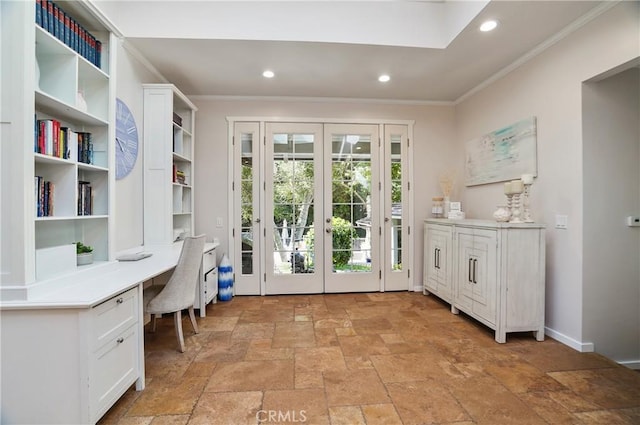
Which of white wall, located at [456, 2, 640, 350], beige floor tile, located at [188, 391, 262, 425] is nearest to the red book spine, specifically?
beige floor tile, located at [188, 391, 262, 425]

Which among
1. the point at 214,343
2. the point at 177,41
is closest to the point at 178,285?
the point at 214,343

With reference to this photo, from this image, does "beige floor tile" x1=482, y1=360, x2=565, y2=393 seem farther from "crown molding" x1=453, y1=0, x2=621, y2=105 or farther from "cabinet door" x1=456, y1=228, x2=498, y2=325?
"crown molding" x1=453, y1=0, x2=621, y2=105

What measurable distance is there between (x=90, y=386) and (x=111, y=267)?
87 cm

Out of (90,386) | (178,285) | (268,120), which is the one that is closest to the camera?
(90,386)

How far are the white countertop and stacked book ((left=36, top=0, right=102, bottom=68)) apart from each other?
58.1 inches

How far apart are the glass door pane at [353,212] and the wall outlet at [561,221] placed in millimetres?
1978

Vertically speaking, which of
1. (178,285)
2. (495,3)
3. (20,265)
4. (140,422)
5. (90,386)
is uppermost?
(495,3)

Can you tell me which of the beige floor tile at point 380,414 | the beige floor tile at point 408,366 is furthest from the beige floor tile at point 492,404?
the beige floor tile at point 380,414

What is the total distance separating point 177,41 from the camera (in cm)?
262

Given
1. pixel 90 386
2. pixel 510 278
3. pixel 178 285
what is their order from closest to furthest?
→ pixel 90 386 < pixel 178 285 < pixel 510 278

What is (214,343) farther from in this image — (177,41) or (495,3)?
(495,3)

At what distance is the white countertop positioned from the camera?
139cm

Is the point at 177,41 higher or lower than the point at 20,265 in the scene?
higher

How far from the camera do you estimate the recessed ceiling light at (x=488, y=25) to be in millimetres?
2354
